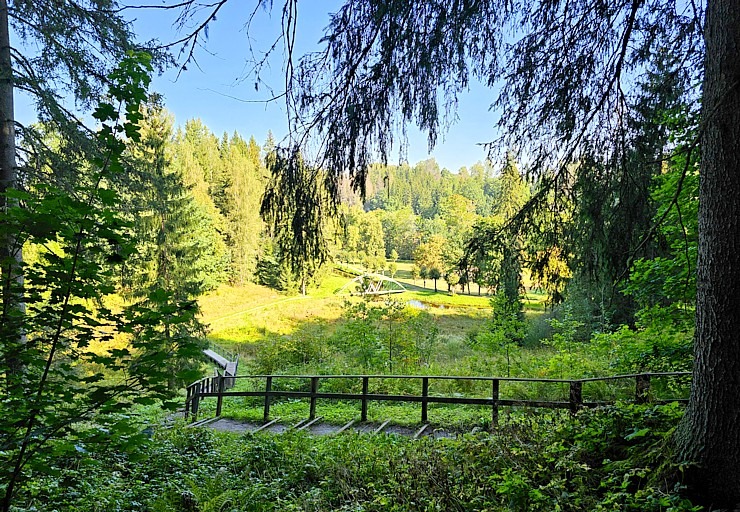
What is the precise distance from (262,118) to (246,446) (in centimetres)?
409

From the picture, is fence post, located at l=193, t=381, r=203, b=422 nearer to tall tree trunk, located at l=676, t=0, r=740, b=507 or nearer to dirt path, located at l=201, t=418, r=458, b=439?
dirt path, located at l=201, t=418, r=458, b=439

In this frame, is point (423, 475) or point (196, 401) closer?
point (423, 475)

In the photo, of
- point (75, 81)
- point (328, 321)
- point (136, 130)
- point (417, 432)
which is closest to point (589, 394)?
point (417, 432)

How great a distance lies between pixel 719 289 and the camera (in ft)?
8.26

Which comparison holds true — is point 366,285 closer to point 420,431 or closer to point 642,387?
point 420,431

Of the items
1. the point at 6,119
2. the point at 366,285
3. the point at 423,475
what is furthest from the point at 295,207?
the point at 366,285

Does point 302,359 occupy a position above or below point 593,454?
below

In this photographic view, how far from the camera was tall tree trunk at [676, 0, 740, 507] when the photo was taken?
2.46 m

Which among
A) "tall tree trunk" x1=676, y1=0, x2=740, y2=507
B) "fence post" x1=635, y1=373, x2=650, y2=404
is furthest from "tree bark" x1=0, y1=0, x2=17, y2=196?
"fence post" x1=635, y1=373, x2=650, y2=404

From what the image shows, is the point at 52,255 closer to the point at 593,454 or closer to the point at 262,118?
the point at 262,118

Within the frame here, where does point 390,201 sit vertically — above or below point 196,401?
above

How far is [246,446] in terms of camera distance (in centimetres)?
555

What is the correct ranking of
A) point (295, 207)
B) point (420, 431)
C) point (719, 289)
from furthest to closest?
1. point (420, 431)
2. point (295, 207)
3. point (719, 289)

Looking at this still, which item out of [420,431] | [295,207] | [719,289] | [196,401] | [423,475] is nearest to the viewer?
[719,289]
